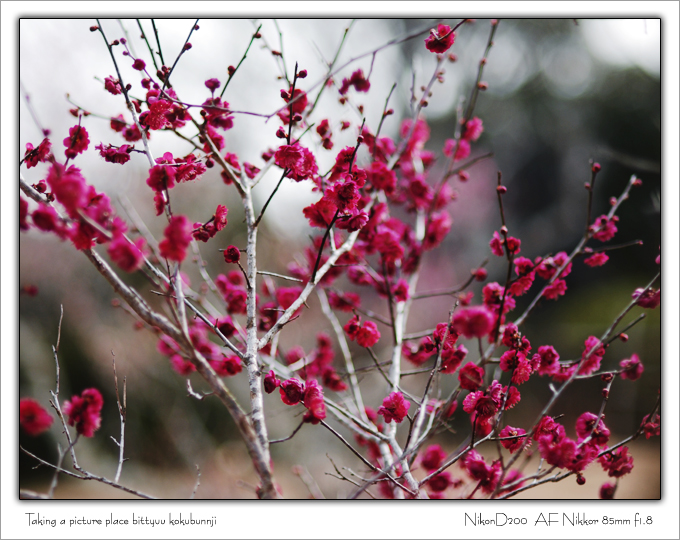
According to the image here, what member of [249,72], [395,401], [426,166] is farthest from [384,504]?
[249,72]

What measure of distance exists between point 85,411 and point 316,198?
88 cm

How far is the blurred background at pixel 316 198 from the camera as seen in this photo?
1340 millimetres

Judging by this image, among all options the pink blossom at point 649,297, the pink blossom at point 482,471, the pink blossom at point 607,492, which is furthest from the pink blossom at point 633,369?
the pink blossom at point 482,471

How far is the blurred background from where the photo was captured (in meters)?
1.34

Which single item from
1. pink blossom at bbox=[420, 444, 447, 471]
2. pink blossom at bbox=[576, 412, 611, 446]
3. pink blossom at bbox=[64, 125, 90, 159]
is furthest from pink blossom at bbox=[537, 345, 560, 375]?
pink blossom at bbox=[64, 125, 90, 159]

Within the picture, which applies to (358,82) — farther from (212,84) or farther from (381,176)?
(212,84)

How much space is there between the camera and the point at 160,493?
8.89ft

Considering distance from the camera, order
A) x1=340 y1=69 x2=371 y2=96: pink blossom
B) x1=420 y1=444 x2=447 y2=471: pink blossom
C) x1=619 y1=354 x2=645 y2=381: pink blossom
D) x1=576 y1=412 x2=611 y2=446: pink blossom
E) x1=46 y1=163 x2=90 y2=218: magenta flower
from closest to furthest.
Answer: x1=46 y1=163 x2=90 y2=218: magenta flower < x1=576 y1=412 x2=611 y2=446: pink blossom < x1=619 y1=354 x2=645 y2=381: pink blossom < x1=340 y1=69 x2=371 y2=96: pink blossom < x1=420 y1=444 x2=447 y2=471: pink blossom

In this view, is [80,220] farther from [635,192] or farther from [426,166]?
[635,192]

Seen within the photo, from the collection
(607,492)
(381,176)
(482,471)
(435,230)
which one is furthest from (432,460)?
(381,176)

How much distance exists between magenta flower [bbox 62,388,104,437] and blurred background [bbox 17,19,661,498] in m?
0.17

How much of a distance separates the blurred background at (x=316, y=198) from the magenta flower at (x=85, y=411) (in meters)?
0.17

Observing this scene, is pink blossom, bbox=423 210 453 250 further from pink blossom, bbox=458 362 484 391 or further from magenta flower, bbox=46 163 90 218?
magenta flower, bbox=46 163 90 218

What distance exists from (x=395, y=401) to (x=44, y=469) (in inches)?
97.1
